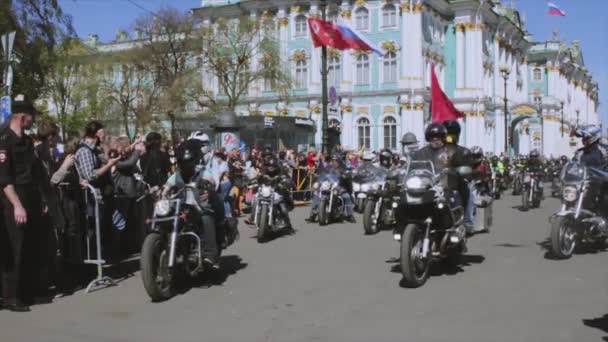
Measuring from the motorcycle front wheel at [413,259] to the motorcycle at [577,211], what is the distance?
278 centimetres

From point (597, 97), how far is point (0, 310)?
15439 cm

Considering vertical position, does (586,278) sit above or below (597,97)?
below

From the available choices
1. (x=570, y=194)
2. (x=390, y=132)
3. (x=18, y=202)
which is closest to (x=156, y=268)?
(x=18, y=202)

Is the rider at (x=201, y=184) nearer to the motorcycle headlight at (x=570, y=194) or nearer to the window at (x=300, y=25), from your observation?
the motorcycle headlight at (x=570, y=194)

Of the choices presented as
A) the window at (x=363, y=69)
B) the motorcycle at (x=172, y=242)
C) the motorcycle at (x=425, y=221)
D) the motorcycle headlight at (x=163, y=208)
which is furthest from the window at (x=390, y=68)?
the motorcycle headlight at (x=163, y=208)

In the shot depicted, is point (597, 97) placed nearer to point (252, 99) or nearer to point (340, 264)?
point (252, 99)

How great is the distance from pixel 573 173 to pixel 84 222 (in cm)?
678

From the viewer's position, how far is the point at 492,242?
12.5 meters

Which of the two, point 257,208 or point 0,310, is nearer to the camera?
point 0,310

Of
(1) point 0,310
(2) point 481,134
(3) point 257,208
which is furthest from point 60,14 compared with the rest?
(2) point 481,134

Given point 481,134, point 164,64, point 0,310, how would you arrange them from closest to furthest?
point 0,310 → point 164,64 → point 481,134

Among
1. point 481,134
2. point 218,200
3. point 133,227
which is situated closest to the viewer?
point 218,200

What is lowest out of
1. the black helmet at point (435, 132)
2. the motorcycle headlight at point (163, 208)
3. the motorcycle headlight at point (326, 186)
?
the motorcycle headlight at point (326, 186)

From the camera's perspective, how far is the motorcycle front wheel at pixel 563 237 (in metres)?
10.2
